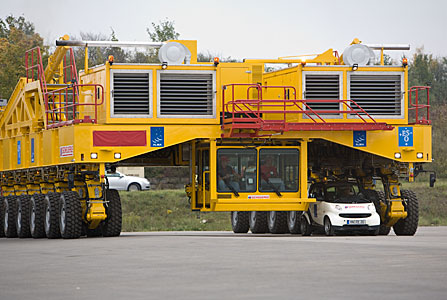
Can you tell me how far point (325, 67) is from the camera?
97.4ft

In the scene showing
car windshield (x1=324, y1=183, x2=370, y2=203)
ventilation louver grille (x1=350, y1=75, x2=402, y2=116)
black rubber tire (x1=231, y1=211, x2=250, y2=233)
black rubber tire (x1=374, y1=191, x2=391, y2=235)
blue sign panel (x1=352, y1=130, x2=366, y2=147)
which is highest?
ventilation louver grille (x1=350, y1=75, x2=402, y2=116)

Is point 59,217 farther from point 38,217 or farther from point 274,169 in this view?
point 274,169

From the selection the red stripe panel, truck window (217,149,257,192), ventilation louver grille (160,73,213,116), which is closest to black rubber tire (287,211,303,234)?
truck window (217,149,257,192)

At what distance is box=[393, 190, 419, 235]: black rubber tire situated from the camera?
30281 mm

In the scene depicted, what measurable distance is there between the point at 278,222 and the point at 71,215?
9019mm

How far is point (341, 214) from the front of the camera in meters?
28.6

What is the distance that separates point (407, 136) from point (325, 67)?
3027mm

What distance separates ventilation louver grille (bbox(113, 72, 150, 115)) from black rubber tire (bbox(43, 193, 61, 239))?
3137 mm

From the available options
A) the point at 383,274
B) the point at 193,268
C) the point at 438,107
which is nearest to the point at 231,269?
the point at 193,268

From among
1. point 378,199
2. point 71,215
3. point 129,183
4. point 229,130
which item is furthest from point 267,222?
point 129,183

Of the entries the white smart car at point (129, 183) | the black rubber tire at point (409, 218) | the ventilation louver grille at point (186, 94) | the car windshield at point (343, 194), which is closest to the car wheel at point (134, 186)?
the white smart car at point (129, 183)

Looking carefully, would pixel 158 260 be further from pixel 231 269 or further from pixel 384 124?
pixel 384 124

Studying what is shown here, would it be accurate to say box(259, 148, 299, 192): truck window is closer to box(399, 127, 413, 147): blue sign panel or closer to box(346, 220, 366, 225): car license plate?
box(346, 220, 366, 225): car license plate

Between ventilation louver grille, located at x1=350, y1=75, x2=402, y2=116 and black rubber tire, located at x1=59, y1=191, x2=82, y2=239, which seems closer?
black rubber tire, located at x1=59, y1=191, x2=82, y2=239
